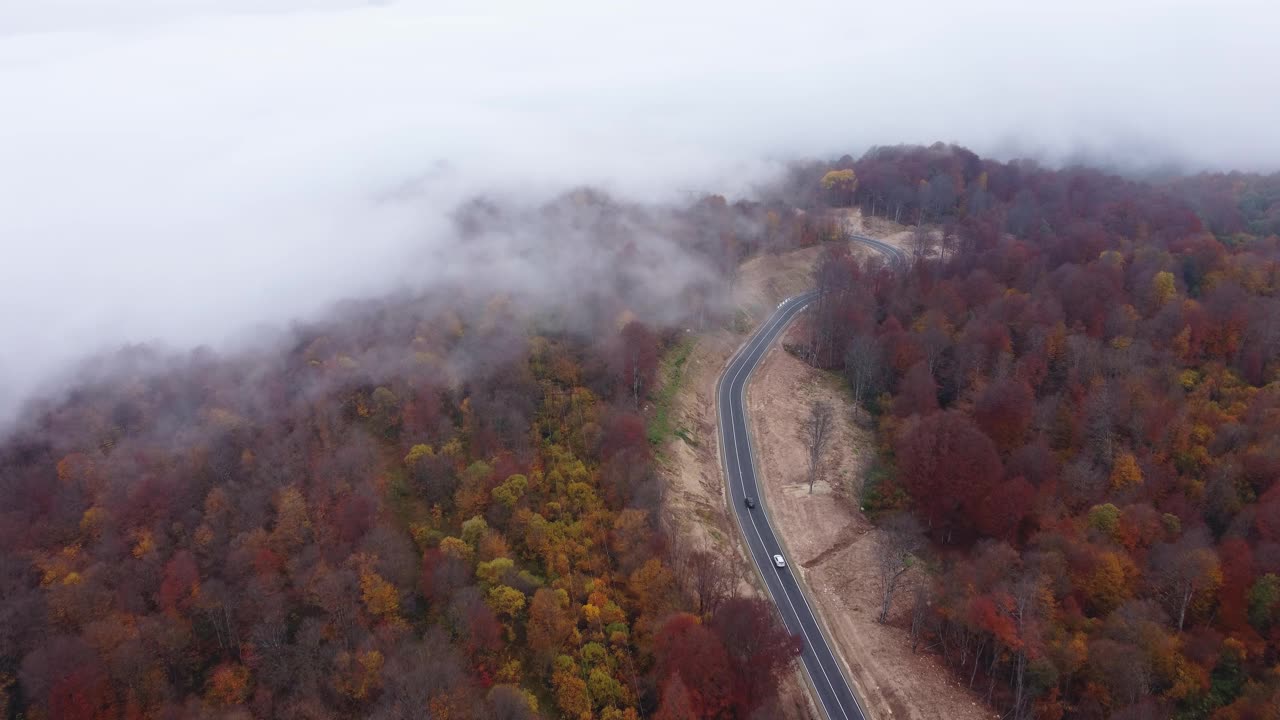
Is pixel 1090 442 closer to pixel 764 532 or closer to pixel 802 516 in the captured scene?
pixel 802 516

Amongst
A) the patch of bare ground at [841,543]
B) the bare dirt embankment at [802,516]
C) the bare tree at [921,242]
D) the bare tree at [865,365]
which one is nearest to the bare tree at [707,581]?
the bare dirt embankment at [802,516]

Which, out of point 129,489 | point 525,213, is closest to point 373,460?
point 129,489

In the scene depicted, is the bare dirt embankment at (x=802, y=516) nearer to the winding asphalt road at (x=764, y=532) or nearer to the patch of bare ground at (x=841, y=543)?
the patch of bare ground at (x=841, y=543)

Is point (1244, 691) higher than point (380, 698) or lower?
higher

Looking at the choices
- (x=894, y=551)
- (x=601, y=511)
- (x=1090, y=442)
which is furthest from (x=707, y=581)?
(x=1090, y=442)

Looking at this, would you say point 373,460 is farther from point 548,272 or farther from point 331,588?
point 548,272

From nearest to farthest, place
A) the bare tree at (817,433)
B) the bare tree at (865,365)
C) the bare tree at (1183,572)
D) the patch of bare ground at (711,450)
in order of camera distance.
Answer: the bare tree at (1183,572) < the patch of bare ground at (711,450) < the bare tree at (817,433) < the bare tree at (865,365)

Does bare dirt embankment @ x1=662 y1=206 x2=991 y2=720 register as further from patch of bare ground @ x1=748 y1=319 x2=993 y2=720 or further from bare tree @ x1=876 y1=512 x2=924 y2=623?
bare tree @ x1=876 y1=512 x2=924 y2=623
